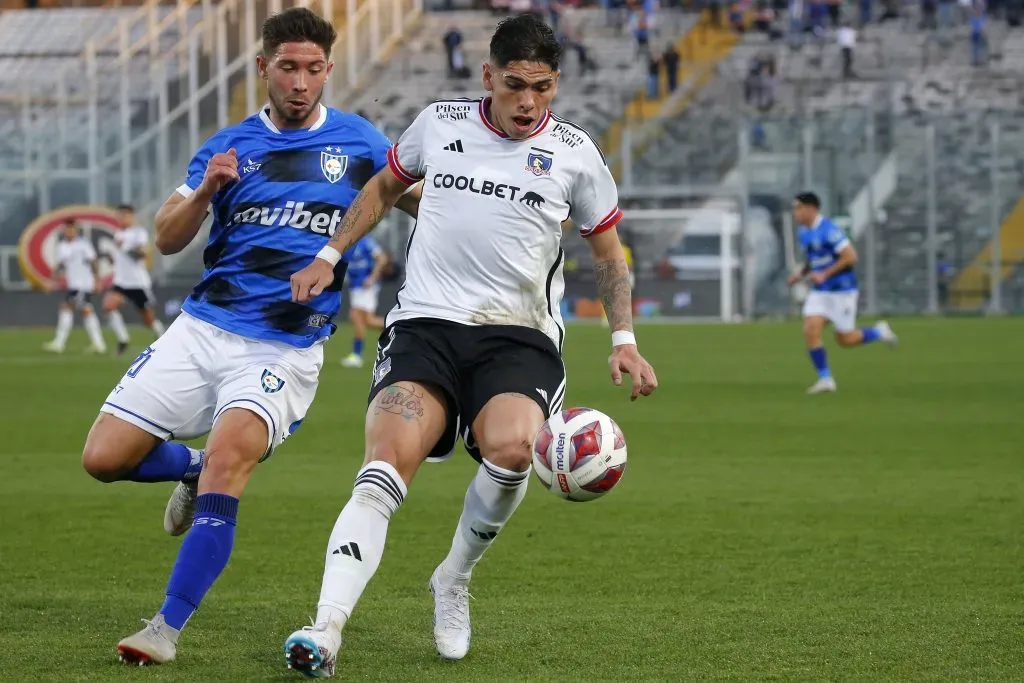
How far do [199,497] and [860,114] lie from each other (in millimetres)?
33300

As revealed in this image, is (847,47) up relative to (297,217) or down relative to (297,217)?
down

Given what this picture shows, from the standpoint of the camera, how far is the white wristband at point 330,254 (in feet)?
19.2

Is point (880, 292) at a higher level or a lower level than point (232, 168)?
lower

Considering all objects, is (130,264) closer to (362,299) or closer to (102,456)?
(362,299)

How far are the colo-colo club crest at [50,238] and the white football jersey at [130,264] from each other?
459 inches

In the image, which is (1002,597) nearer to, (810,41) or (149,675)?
(149,675)

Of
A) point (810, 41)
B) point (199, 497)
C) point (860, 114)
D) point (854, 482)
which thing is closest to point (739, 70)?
point (810, 41)

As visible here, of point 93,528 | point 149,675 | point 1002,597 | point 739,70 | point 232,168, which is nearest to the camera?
point 149,675

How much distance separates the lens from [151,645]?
5363 mm

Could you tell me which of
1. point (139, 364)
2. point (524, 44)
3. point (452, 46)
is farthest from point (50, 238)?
point (524, 44)

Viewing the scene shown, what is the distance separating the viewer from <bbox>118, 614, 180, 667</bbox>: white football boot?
535 cm

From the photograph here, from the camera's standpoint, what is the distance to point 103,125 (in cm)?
3869

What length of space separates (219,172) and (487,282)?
1.03 m

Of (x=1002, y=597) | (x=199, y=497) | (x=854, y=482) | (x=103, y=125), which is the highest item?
(x=199, y=497)
